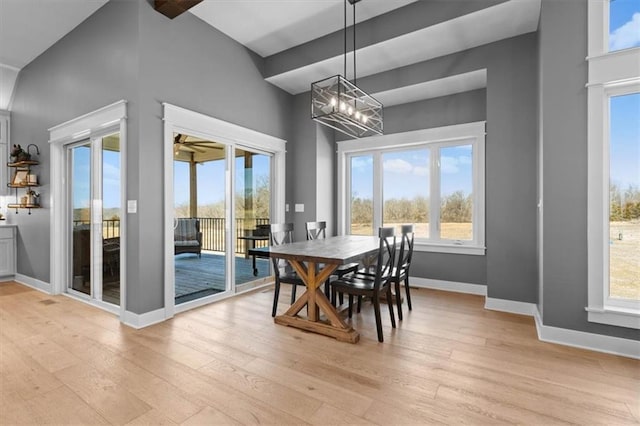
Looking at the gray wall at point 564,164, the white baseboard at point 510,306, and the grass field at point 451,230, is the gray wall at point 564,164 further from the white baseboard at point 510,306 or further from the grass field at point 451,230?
the grass field at point 451,230

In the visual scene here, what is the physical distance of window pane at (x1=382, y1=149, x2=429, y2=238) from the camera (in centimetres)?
460

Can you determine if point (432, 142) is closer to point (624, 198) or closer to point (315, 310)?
point (624, 198)

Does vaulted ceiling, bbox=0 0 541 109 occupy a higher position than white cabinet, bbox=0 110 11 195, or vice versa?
vaulted ceiling, bbox=0 0 541 109

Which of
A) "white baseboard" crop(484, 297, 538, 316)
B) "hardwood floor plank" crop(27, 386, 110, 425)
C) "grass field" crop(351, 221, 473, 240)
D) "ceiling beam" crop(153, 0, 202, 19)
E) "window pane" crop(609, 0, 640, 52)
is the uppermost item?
"ceiling beam" crop(153, 0, 202, 19)

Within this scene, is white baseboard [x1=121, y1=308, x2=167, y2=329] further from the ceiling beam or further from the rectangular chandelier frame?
the ceiling beam

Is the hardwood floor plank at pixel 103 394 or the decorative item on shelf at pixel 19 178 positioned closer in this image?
the hardwood floor plank at pixel 103 394

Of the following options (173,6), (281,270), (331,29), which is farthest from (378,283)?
(173,6)

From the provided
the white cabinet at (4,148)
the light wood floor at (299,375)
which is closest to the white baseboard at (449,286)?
the light wood floor at (299,375)

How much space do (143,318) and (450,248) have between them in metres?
3.83

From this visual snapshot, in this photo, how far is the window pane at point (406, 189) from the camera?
460 centimetres

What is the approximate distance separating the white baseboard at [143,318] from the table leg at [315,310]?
120 cm

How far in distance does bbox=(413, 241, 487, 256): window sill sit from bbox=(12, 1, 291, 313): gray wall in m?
2.90

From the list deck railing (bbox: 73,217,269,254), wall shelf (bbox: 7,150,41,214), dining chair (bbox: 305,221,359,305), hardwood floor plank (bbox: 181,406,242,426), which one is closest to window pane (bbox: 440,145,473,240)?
dining chair (bbox: 305,221,359,305)

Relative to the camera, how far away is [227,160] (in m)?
3.91
